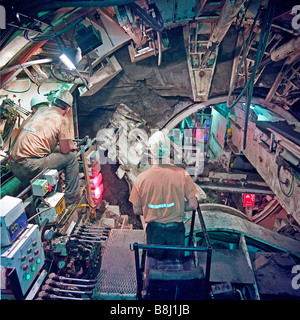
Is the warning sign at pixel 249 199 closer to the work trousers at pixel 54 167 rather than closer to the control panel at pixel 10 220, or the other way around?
the work trousers at pixel 54 167

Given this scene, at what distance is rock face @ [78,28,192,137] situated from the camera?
5441 millimetres

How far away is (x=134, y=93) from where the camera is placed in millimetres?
6012

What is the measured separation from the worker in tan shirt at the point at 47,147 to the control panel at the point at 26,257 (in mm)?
1559

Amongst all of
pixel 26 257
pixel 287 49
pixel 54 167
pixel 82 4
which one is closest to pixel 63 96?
pixel 54 167

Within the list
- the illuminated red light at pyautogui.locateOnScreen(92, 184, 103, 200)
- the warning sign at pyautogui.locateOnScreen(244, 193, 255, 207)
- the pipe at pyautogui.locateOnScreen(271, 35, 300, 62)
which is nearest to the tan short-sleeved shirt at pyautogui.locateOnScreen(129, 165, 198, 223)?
the illuminated red light at pyautogui.locateOnScreen(92, 184, 103, 200)

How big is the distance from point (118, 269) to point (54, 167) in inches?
84.3

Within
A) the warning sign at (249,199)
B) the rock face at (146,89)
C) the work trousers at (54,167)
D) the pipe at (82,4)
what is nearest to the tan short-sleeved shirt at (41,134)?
the work trousers at (54,167)

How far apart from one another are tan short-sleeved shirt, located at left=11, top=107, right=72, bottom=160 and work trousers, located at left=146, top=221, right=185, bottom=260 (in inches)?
100

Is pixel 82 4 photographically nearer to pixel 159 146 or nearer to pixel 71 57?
pixel 159 146

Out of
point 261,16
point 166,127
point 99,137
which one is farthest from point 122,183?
point 261,16

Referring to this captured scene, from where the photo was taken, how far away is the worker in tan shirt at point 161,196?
2.59 metres

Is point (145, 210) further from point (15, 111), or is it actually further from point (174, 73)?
point (15, 111)

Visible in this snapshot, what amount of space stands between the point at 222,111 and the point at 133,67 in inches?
179

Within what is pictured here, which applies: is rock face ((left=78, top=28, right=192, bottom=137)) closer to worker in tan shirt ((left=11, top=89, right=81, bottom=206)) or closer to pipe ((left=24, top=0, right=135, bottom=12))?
worker in tan shirt ((left=11, top=89, right=81, bottom=206))
